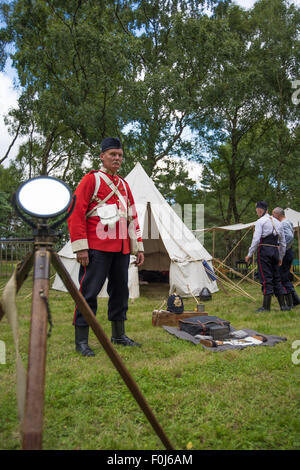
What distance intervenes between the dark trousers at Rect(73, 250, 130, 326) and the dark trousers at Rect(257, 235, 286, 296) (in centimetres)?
280

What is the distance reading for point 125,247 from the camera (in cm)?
308

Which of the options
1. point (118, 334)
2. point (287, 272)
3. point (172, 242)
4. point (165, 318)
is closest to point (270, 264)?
point (287, 272)

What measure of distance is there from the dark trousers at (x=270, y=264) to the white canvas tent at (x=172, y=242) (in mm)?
1413

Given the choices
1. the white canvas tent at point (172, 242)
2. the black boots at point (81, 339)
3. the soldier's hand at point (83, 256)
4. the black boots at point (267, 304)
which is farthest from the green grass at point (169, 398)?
the white canvas tent at point (172, 242)

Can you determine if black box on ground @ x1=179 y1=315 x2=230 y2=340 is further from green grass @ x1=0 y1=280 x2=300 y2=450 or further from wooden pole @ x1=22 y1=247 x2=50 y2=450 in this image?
wooden pole @ x1=22 y1=247 x2=50 y2=450

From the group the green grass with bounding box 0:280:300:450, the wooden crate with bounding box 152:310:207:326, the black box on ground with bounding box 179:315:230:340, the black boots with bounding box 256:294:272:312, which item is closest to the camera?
the green grass with bounding box 0:280:300:450

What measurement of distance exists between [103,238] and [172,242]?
13.3 ft

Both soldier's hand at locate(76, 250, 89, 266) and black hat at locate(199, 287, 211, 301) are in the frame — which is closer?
soldier's hand at locate(76, 250, 89, 266)

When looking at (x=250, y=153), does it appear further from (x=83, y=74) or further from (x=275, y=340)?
(x=275, y=340)

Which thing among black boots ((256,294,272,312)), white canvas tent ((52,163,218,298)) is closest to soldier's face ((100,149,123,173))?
black boots ((256,294,272,312))

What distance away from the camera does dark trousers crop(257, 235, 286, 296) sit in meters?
5.14

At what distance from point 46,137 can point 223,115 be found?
8473mm

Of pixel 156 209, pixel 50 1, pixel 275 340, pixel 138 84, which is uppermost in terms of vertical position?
pixel 50 1
